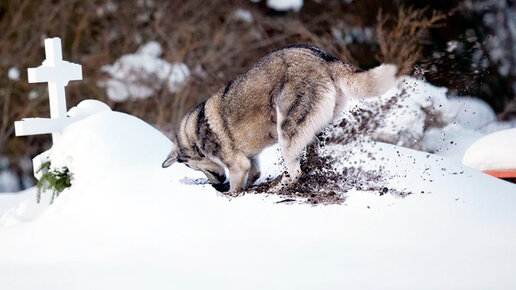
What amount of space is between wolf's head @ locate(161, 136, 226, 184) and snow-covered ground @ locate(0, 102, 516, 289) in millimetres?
156

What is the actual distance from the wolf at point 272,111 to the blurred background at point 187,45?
4.60m

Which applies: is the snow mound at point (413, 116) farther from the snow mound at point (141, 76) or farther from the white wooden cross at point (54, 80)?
the snow mound at point (141, 76)

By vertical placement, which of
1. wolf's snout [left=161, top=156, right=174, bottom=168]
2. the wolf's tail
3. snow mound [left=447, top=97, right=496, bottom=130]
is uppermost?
snow mound [left=447, top=97, right=496, bottom=130]

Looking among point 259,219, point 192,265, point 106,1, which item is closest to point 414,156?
point 259,219

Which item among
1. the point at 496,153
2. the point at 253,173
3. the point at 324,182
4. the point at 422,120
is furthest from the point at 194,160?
the point at 422,120

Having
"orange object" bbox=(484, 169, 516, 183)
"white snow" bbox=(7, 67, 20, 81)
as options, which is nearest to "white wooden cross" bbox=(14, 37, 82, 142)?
"orange object" bbox=(484, 169, 516, 183)

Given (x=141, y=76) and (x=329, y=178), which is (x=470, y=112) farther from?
(x=141, y=76)

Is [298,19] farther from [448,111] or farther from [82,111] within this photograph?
[82,111]

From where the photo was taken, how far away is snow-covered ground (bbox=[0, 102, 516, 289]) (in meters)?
3.85

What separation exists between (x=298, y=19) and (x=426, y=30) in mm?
2599

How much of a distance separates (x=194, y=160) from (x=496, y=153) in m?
2.71

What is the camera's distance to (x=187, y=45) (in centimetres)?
1128

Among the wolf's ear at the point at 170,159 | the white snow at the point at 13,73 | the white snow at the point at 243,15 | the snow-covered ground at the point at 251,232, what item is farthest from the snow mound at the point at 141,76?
the wolf's ear at the point at 170,159

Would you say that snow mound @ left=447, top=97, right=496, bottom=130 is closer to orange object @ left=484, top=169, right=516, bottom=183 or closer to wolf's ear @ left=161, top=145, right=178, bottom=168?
orange object @ left=484, top=169, right=516, bottom=183
